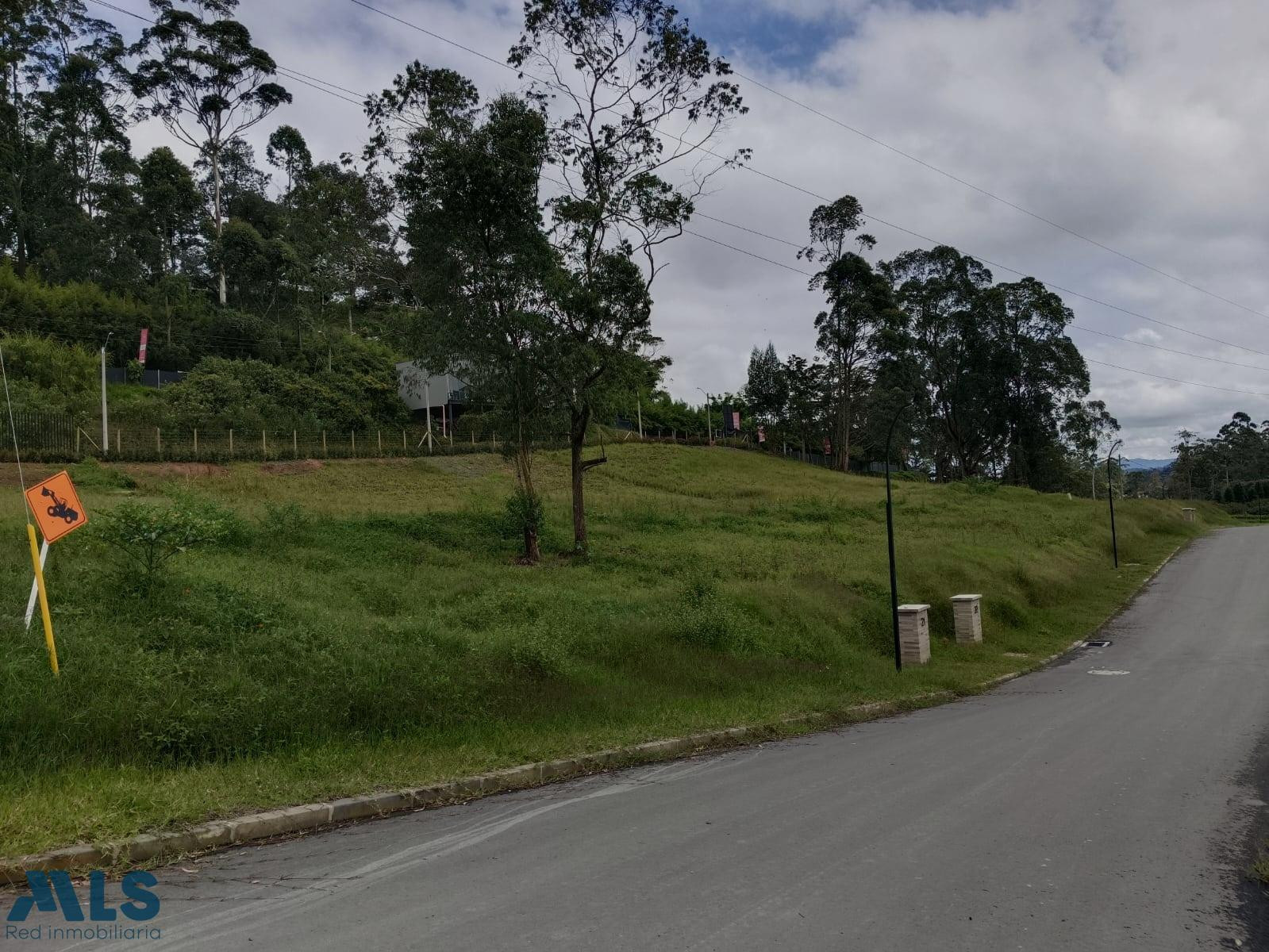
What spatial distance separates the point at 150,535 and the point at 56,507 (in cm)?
246

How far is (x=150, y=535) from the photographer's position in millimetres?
12055

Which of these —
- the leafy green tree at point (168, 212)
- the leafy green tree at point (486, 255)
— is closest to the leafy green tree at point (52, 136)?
the leafy green tree at point (168, 212)

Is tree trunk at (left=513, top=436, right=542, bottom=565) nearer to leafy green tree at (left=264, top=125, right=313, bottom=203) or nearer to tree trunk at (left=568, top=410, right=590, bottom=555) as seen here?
tree trunk at (left=568, top=410, right=590, bottom=555)

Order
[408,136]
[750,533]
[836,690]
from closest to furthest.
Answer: [836,690], [408,136], [750,533]

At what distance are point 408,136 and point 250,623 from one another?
1733 cm

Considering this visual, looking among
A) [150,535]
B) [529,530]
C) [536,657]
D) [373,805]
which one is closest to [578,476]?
[529,530]

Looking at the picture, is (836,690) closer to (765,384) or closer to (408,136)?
(408,136)

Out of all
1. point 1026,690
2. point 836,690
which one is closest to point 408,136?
point 836,690

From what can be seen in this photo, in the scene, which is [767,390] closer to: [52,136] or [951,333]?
[951,333]

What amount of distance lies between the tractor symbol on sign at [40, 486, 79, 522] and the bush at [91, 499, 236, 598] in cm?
222

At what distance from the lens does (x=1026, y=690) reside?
1770 centimetres

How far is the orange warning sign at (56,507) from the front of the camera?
9.49m

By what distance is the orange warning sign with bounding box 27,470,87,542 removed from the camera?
949 cm

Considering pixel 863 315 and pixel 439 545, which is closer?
pixel 439 545
